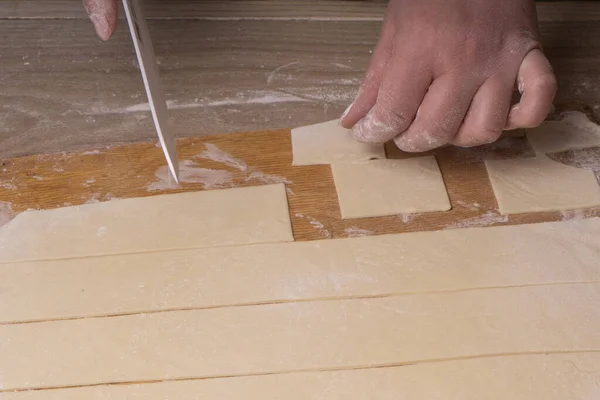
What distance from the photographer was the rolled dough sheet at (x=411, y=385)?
1421 mm

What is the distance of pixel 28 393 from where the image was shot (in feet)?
4.75

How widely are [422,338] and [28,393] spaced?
2.86 ft

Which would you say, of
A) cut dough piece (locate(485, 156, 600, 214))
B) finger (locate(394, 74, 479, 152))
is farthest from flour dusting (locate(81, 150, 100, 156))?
cut dough piece (locate(485, 156, 600, 214))

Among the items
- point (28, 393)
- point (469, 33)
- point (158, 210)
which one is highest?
point (469, 33)

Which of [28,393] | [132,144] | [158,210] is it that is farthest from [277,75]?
[28,393]

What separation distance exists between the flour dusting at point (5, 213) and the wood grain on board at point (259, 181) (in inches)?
0.5

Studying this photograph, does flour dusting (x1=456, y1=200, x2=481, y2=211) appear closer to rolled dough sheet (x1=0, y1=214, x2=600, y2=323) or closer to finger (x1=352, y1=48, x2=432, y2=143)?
rolled dough sheet (x1=0, y1=214, x2=600, y2=323)

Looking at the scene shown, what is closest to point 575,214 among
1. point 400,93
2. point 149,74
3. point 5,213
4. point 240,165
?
point 400,93

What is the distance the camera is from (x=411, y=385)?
1434mm

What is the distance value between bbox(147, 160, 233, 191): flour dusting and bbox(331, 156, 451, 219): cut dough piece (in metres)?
0.30

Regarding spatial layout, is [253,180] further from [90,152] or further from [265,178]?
[90,152]

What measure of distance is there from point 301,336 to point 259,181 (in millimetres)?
482

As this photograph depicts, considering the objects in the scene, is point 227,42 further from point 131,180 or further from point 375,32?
point 131,180

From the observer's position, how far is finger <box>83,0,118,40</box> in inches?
62.4
